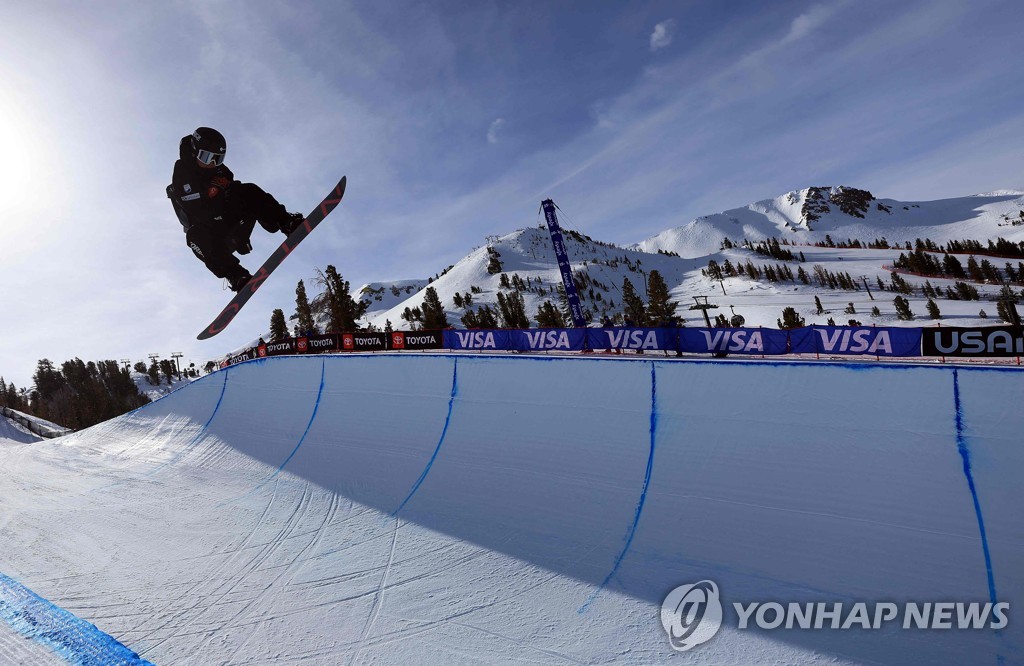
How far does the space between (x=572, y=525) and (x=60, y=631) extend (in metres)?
7.33

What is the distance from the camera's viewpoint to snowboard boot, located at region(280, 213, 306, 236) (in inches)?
418

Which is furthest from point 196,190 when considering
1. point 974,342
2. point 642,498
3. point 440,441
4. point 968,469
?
point 974,342

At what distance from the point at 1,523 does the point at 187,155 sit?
9.12m

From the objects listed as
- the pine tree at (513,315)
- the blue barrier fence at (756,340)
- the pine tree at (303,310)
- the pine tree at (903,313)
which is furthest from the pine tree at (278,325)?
the pine tree at (903,313)

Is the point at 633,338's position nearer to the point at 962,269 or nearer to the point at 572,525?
the point at 572,525

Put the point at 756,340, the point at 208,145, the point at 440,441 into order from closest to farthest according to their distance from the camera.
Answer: the point at 208,145, the point at 440,441, the point at 756,340

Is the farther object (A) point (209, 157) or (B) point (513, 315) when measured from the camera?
(B) point (513, 315)

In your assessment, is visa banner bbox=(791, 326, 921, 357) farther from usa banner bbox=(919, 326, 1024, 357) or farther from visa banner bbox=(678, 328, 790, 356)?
visa banner bbox=(678, 328, 790, 356)

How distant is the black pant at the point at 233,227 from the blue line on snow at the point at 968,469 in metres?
13.5

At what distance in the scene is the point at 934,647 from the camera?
16.7 ft

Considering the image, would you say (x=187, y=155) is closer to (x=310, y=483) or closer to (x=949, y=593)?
(x=310, y=483)

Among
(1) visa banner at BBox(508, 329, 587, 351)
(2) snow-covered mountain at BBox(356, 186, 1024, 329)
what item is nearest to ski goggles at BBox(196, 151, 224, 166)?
(1) visa banner at BBox(508, 329, 587, 351)

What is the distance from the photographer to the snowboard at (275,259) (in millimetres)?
11789

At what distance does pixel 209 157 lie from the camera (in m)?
8.95
